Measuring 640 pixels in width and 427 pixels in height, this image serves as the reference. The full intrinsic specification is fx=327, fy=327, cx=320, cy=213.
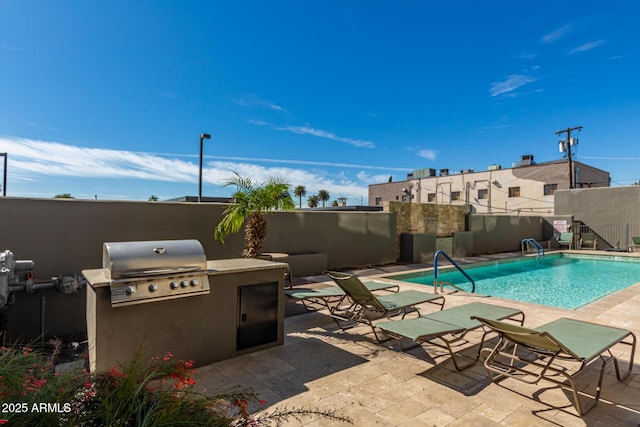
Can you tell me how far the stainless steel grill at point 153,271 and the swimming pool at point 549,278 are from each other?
6895 mm

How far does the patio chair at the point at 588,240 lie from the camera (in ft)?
63.1

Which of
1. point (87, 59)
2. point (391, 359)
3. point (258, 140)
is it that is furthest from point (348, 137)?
point (391, 359)

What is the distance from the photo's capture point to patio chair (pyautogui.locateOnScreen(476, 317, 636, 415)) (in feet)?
9.09

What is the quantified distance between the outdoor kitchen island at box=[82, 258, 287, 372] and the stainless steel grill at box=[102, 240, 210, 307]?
72 mm

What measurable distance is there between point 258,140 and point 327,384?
68.6 feet

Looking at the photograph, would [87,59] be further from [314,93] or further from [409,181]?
[409,181]

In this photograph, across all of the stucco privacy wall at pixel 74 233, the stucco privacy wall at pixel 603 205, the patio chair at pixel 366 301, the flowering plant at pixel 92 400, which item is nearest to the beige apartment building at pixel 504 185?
the stucco privacy wall at pixel 603 205

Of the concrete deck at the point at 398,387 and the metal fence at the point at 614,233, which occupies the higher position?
the metal fence at the point at 614,233

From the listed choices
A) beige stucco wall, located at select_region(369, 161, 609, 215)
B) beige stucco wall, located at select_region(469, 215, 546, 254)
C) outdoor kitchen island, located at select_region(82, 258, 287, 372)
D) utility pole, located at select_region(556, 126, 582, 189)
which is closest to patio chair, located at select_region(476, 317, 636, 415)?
outdoor kitchen island, located at select_region(82, 258, 287, 372)

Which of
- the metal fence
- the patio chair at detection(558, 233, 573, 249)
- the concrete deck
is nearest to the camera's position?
the concrete deck

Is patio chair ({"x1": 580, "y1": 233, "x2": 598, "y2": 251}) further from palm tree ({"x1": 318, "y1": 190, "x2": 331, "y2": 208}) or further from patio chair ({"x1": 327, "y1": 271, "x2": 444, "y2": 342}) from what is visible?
palm tree ({"x1": 318, "y1": 190, "x2": 331, "y2": 208})

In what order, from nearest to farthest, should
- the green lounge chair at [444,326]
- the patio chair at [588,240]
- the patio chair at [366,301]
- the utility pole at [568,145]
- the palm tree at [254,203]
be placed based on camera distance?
1. the green lounge chair at [444,326]
2. the patio chair at [366,301]
3. the palm tree at [254,203]
4. the patio chair at [588,240]
5. the utility pole at [568,145]

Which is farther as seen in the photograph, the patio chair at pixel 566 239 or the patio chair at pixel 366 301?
the patio chair at pixel 566 239

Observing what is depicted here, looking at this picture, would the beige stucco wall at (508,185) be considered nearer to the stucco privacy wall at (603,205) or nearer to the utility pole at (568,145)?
the utility pole at (568,145)
